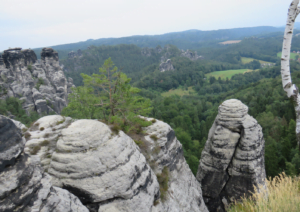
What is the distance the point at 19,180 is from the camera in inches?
251

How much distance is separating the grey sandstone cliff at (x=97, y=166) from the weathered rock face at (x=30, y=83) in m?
54.9

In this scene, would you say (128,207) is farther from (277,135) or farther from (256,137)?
(277,135)

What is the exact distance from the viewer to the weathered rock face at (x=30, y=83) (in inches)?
2333

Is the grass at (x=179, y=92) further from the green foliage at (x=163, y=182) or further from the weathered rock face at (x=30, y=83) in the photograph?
the green foliage at (x=163, y=182)

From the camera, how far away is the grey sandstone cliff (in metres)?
9.80

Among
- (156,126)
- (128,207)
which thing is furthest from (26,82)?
(128,207)

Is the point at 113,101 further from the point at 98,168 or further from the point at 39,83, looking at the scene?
the point at 39,83

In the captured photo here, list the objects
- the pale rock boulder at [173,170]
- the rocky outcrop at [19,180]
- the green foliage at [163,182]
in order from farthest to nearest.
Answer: the pale rock boulder at [173,170], the green foliage at [163,182], the rocky outcrop at [19,180]

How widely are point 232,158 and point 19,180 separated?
18.1 m

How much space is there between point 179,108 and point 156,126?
60.5m

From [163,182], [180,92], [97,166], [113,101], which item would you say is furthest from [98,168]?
[180,92]

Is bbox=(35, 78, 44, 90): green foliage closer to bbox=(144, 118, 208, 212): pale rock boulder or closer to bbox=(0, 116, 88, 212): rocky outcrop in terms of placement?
bbox=(144, 118, 208, 212): pale rock boulder

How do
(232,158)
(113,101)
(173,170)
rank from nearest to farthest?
(173,170) < (113,101) < (232,158)

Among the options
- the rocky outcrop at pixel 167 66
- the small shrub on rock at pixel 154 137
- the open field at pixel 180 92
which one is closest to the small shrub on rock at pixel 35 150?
the small shrub on rock at pixel 154 137
